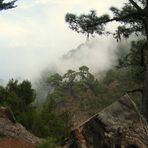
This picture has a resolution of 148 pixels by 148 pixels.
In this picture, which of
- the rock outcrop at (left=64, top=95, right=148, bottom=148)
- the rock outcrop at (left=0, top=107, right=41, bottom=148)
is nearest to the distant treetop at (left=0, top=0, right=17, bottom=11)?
the rock outcrop at (left=0, top=107, right=41, bottom=148)

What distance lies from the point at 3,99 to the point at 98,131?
23437 millimetres

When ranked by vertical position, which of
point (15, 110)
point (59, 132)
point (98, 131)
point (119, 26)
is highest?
point (119, 26)

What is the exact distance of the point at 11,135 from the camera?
18.3 metres

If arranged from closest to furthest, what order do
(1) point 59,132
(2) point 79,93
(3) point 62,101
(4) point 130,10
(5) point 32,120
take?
(4) point 130,10
(5) point 32,120
(1) point 59,132
(3) point 62,101
(2) point 79,93

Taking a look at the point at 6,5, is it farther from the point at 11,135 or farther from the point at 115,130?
the point at 115,130

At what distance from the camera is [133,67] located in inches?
723

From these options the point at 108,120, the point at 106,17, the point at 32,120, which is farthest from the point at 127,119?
the point at 32,120

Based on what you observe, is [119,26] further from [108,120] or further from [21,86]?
[21,86]

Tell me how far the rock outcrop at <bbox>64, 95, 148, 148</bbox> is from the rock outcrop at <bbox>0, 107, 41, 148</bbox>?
27.2 feet

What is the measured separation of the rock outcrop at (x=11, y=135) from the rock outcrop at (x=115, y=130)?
27.2ft

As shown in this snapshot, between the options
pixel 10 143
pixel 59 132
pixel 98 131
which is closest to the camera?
pixel 98 131

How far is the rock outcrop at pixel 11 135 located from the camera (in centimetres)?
1747

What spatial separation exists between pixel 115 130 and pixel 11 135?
1008 centimetres

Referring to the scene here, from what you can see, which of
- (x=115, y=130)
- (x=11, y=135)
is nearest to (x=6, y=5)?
(x=11, y=135)
